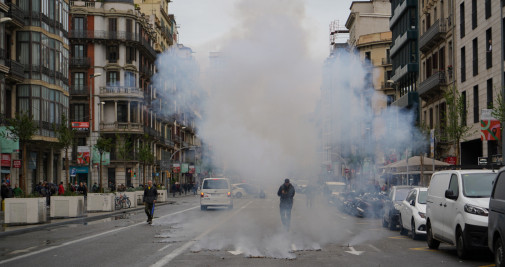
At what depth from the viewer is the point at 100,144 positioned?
49156 mm

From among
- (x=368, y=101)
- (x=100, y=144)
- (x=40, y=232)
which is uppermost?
(x=368, y=101)

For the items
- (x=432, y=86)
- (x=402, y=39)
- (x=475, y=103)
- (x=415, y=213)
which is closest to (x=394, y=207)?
(x=415, y=213)

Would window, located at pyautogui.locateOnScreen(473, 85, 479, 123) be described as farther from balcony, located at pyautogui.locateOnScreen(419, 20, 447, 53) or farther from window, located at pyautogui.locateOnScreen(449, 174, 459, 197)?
window, located at pyautogui.locateOnScreen(449, 174, 459, 197)

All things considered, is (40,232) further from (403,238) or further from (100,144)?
(100,144)

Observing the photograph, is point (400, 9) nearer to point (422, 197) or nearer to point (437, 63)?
point (437, 63)

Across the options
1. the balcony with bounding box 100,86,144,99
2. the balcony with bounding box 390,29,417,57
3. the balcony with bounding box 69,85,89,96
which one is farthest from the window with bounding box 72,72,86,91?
the balcony with bounding box 390,29,417,57

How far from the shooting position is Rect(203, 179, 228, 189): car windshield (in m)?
38.3

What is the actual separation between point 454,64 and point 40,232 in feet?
98.7

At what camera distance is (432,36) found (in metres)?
47.6

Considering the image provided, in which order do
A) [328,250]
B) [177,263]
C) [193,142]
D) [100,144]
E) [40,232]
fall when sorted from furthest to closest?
[193,142] < [100,144] < [40,232] < [328,250] < [177,263]

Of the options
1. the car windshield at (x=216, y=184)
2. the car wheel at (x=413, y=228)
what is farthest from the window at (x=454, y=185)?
the car windshield at (x=216, y=184)

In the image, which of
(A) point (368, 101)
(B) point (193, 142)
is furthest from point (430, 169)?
(B) point (193, 142)

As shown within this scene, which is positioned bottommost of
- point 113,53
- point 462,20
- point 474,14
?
point 474,14

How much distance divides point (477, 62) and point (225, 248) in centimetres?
2780
